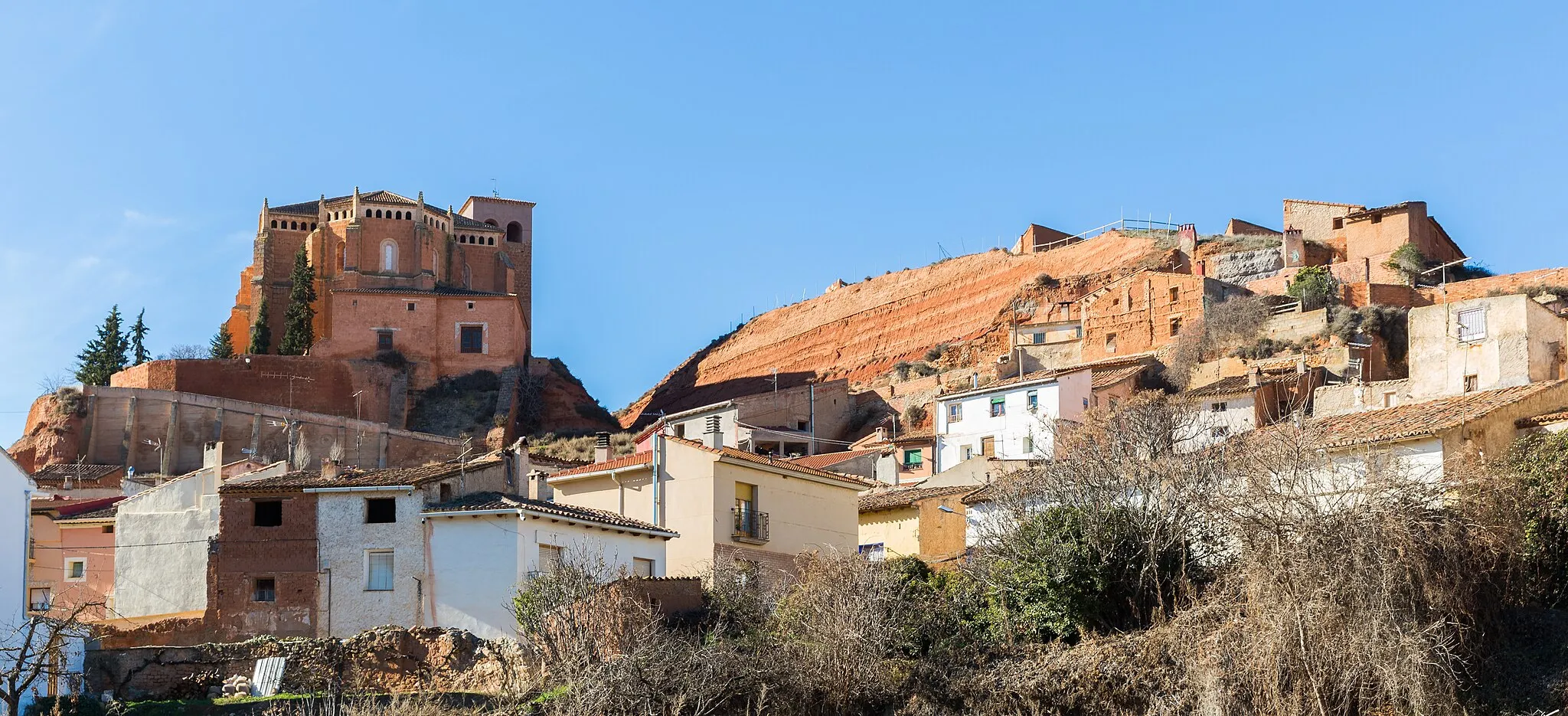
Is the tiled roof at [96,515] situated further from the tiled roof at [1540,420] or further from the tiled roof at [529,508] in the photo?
the tiled roof at [1540,420]

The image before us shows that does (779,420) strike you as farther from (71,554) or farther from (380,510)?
(380,510)

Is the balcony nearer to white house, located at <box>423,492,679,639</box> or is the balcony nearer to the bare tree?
white house, located at <box>423,492,679,639</box>

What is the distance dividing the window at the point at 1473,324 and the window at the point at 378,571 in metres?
24.9

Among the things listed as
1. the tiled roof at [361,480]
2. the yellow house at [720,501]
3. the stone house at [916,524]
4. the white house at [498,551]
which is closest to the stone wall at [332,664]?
the white house at [498,551]

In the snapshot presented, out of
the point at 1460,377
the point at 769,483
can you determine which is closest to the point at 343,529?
the point at 769,483

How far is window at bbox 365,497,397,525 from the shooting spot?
34.7 metres

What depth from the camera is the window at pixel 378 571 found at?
34.3 meters

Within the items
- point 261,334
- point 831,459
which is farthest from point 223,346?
point 831,459

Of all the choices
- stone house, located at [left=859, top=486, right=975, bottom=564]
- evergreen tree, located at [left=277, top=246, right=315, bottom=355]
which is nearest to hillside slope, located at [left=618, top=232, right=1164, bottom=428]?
evergreen tree, located at [left=277, top=246, right=315, bottom=355]

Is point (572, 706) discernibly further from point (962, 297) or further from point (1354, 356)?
point (962, 297)

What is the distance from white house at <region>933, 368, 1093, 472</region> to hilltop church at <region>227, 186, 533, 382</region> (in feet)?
96.3

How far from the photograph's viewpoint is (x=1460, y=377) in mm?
41062

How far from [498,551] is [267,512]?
5.67 metres

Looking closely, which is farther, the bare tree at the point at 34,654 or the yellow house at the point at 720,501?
the yellow house at the point at 720,501
